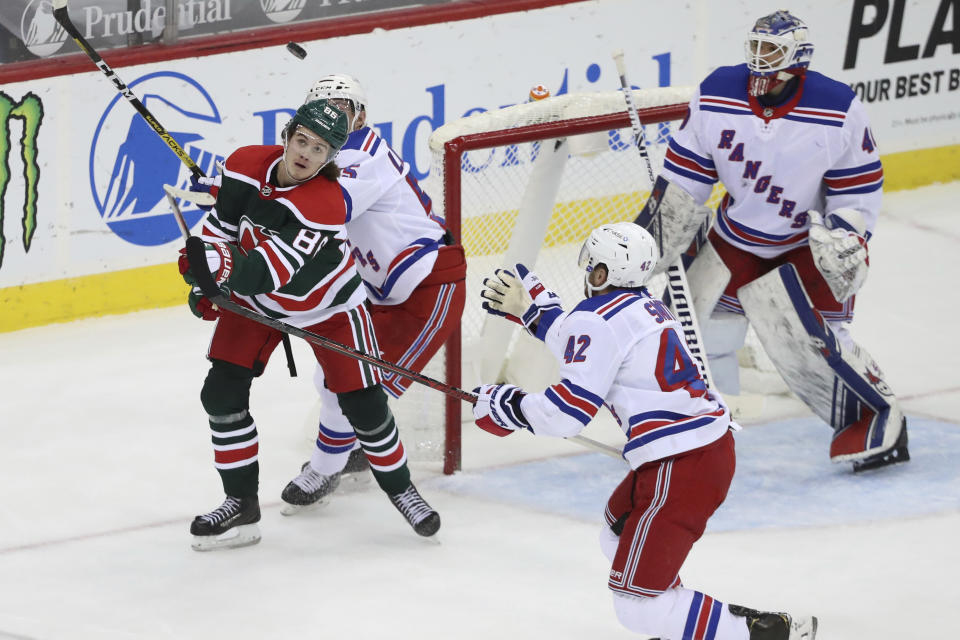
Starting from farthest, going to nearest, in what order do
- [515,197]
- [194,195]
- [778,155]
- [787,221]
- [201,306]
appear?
[515,197], [787,221], [778,155], [194,195], [201,306]

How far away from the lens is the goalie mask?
4.23 meters

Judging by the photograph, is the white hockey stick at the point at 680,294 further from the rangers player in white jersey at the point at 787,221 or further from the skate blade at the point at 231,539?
the skate blade at the point at 231,539

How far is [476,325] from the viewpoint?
4.95m

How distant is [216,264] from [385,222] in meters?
0.63

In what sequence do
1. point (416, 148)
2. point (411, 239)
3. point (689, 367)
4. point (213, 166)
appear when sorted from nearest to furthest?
1. point (689, 367)
2. point (411, 239)
3. point (213, 166)
4. point (416, 148)

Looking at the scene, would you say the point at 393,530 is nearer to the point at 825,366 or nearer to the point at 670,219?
→ the point at 670,219

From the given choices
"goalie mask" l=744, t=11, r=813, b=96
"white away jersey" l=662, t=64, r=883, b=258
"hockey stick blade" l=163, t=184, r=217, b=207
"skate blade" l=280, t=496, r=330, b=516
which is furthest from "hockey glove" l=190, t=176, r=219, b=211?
"goalie mask" l=744, t=11, r=813, b=96

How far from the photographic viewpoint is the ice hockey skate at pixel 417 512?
4051mm

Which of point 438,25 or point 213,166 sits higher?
point 438,25

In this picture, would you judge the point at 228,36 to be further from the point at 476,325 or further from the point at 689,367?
the point at 689,367

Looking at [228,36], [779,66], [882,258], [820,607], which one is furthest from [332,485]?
[882,258]

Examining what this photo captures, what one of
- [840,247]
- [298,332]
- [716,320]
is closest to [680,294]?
[716,320]

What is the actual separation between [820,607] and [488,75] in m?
3.00

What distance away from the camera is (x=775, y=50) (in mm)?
4238
